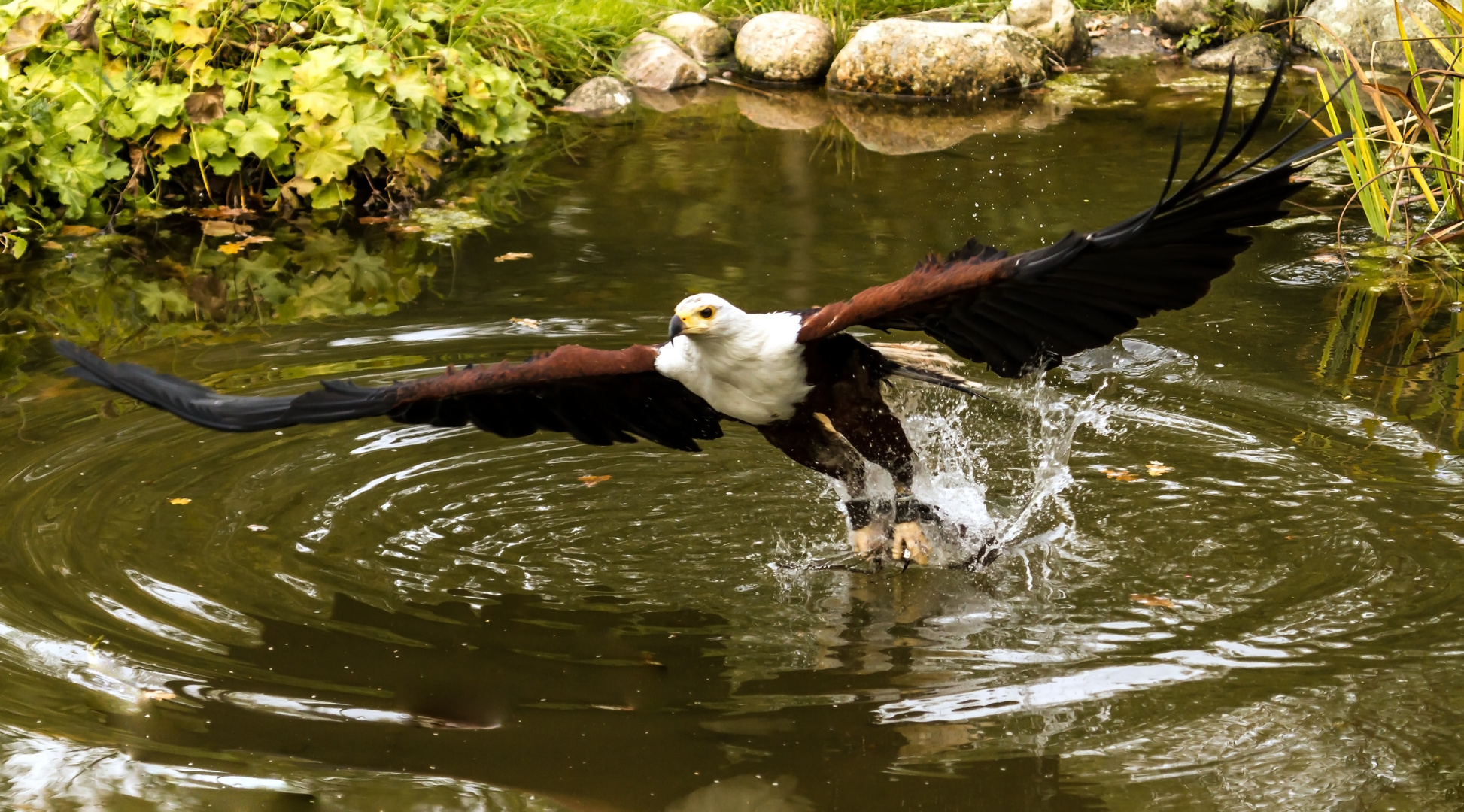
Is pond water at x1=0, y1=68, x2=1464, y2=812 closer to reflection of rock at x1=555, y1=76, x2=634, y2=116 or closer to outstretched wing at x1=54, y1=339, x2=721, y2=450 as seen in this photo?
outstretched wing at x1=54, y1=339, x2=721, y2=450

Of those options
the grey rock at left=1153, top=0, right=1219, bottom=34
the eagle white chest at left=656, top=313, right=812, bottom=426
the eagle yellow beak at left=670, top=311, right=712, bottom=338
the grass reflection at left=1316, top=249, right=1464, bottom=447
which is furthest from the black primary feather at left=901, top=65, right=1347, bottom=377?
the grey rock at left=1153, top=0, right=1219, bottom=34

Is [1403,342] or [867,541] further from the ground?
[1403,342]

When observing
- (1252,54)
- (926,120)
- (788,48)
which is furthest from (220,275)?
(1252,54)

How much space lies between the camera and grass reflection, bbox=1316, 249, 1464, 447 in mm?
5305

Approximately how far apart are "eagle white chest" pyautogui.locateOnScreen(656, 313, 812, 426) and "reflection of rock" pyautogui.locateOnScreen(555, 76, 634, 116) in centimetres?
812

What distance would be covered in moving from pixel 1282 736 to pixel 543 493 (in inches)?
102

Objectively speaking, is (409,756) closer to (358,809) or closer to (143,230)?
(358,809)

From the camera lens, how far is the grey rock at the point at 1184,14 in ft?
43.4

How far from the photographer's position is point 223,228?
8609 millimetres

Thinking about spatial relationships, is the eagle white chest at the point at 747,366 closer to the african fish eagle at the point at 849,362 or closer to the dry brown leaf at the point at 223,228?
the african fish eagle at the point at 849,362

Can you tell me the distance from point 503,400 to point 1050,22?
32.7ft

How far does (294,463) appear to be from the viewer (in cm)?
525

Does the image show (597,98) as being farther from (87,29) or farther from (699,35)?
(87,29)

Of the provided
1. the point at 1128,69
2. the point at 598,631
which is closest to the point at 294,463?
the point at 598,631
